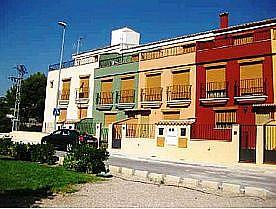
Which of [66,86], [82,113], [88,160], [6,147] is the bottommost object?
[88,160]

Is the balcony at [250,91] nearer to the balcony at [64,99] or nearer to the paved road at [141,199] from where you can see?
the paved road at [141,199]

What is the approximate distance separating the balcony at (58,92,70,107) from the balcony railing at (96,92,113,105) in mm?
4760

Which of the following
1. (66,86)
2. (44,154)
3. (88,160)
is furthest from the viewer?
(66,86)

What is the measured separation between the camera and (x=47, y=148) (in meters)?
14.1

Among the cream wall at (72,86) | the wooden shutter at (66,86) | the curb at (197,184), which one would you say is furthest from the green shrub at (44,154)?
the wooden shutter at (66,86)

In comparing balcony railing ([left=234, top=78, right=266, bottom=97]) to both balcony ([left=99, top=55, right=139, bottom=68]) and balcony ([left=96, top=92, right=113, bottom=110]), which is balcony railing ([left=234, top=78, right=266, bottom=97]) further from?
balcony ([left=96, top=92, right=113, bottom=110])

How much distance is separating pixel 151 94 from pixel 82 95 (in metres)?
8.75

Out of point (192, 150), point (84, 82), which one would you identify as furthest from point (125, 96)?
point (192, 150)

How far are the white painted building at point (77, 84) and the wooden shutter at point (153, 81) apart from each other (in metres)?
6.76

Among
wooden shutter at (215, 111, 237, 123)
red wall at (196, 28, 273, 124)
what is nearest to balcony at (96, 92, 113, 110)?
red wall at (196, 28, 273, 124)

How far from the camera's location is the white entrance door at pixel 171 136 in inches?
869

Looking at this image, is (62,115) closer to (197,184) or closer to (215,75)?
(215,75)

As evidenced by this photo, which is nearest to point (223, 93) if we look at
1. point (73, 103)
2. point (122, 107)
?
point (122, 107)

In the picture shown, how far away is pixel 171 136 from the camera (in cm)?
2230
